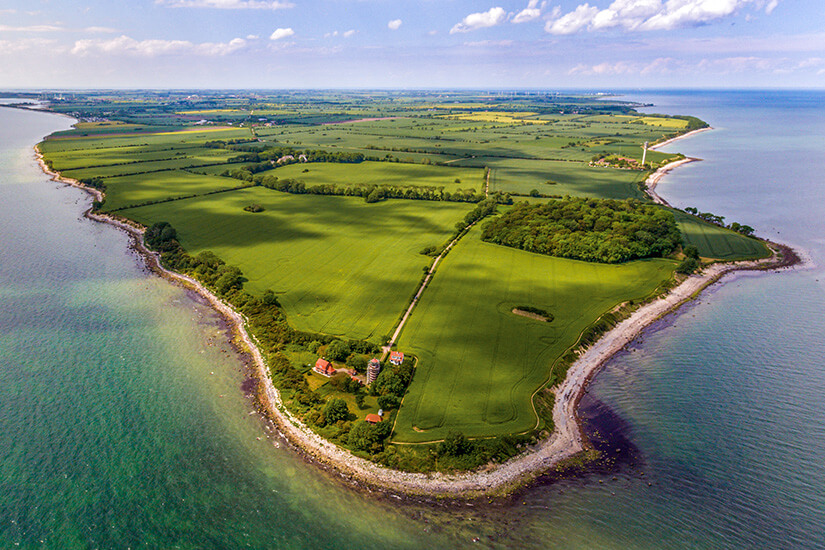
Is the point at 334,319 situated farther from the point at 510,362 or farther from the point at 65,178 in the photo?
the point at 65,178

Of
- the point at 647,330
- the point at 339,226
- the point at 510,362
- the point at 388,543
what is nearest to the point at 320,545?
the point at 388,543

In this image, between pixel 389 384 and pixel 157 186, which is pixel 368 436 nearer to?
pixel 389 384

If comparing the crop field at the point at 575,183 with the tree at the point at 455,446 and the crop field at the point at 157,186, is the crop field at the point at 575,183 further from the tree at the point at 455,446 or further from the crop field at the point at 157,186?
the tree at the point at 455,446

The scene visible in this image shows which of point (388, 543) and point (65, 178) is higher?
point (65, 178)

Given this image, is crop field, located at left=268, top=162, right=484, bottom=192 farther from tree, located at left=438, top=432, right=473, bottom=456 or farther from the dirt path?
tree, located at left=438, top=432, right=473, bottom=456

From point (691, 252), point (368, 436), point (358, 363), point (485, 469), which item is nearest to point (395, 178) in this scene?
point (691, 252)

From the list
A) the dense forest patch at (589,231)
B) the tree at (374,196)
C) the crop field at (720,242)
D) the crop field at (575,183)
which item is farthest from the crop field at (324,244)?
the crop field at (720,242)
